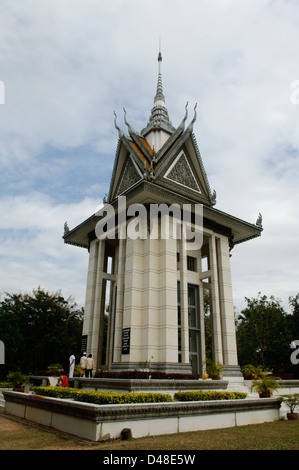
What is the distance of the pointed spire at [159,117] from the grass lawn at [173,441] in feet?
69.6

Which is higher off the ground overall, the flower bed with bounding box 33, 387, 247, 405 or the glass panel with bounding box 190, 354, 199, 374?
the glass panel with bounding box 190, 354, 199, 374

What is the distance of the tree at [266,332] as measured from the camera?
3516cm

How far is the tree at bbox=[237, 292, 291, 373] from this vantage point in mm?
35156

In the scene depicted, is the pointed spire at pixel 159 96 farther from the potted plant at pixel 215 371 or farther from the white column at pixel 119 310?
the potted plant at pixel 215 371

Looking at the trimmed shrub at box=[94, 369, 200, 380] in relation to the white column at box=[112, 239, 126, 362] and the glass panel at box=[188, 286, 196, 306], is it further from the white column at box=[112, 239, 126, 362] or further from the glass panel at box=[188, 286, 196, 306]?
the glass panel at box=[188, 286, 196, 306]

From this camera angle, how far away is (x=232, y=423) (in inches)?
416

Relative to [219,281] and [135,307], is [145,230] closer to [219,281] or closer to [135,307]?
[135,307]

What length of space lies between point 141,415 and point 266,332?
3162cm

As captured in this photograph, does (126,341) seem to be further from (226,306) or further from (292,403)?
(292,403)

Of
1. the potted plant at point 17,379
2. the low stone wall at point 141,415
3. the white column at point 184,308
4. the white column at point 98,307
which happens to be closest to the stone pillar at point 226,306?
the white column at point 184,308

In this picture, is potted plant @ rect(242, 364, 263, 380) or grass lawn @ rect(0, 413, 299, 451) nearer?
grass lawn @ rect(0, 413, 299, 451)

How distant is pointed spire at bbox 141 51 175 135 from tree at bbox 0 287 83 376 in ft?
52.0

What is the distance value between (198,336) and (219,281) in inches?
144

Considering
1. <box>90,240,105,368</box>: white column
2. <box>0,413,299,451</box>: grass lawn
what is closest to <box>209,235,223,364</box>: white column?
<box>90,240,105,368</box>: white column
